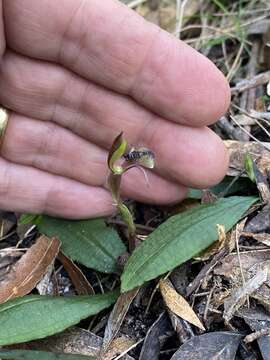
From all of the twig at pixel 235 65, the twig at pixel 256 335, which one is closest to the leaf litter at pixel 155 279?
the twig at pixel 256 335

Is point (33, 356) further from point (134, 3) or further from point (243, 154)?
point (134, 3)

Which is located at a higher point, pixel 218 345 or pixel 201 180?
pixel 201 180

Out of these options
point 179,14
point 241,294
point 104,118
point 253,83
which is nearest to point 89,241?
point 104,118

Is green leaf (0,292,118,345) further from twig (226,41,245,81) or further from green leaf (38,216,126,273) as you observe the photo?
Answer: twig (226,41,245,81)

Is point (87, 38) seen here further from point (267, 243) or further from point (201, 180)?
point (267, 243)

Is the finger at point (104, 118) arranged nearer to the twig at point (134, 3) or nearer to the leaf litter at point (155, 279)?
the leaf litter at point (155, 279)

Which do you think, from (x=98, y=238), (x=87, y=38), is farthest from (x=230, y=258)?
(x=87, y=38)
